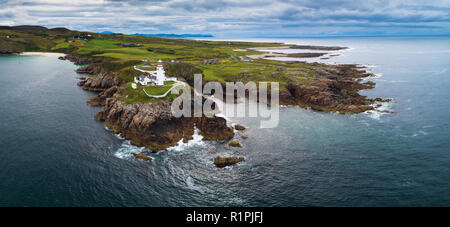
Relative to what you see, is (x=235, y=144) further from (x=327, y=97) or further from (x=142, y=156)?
(x=327, y=97)

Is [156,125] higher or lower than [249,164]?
higher

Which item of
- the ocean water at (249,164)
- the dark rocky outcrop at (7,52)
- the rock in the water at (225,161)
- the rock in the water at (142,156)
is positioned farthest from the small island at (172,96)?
the dark rocky outcrop at (7,52)

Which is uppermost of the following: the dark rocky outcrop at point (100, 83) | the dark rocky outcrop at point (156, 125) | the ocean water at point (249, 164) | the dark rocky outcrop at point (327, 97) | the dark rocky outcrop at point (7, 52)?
the dark rocky outcrop at point (7, 52)

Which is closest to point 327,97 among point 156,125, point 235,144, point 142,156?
point 235,144

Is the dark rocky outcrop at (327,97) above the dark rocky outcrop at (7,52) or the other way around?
the other way around

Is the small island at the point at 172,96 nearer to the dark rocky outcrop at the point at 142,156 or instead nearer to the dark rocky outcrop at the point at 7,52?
the dark rocky outcrop at the point at 142,156

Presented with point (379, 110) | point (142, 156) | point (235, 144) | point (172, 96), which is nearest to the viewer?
point (142, 156)
